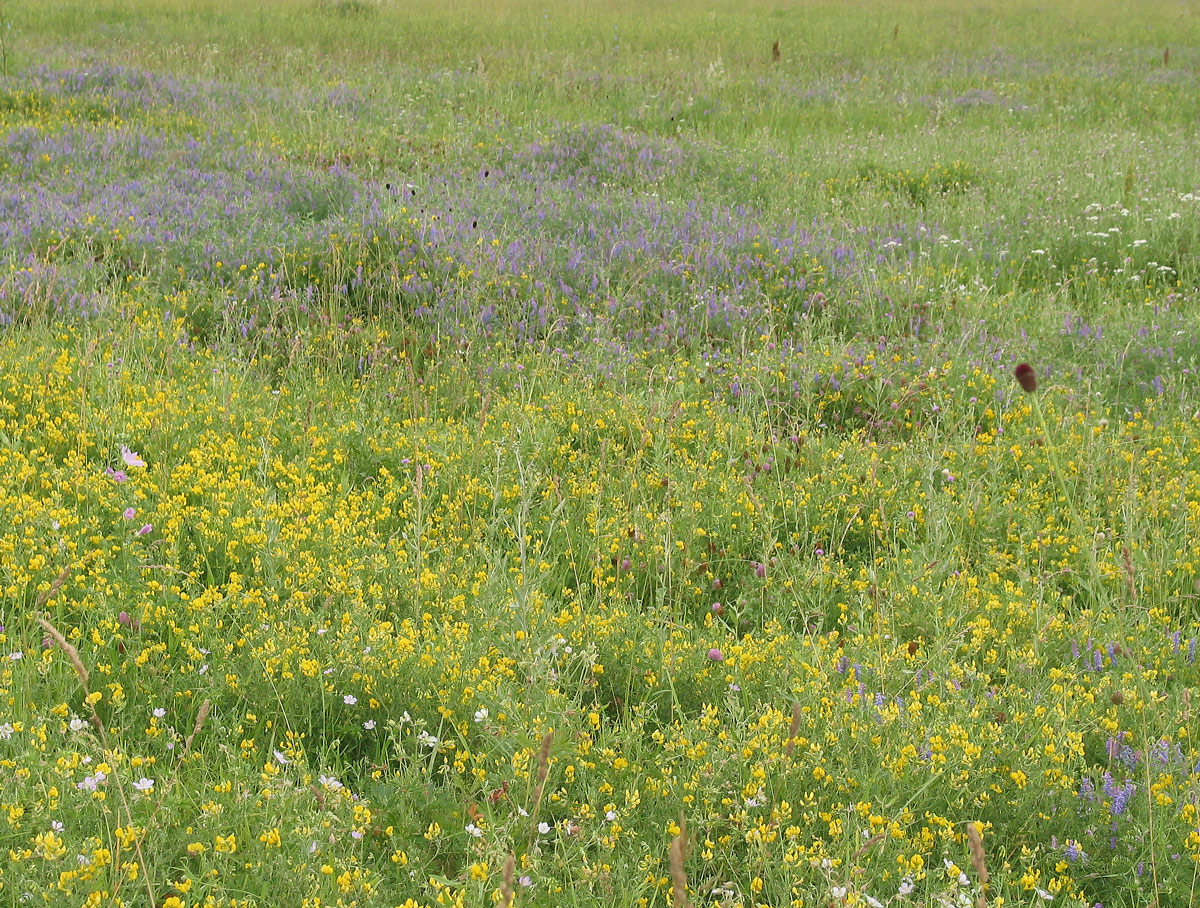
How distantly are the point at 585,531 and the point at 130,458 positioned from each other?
65.8 inches

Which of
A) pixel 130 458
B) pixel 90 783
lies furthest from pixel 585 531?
pixel 90 783

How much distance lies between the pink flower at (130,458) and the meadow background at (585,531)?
0.06 feet

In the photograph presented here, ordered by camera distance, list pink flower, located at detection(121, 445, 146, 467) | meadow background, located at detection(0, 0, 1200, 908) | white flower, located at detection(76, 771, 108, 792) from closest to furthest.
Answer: white flower, located at detection(76, 771, 108, 792)
meadow background, located at detection(0, 0, 1200, 908)
pink flower, located at detection(121, 445, 146, 467)

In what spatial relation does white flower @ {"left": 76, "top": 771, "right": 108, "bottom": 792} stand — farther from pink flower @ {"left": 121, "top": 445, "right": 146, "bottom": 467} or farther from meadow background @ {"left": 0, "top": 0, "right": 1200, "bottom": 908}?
pink flower @ {"left": 121, "top": 445, "right": 146, "bottom": 467}

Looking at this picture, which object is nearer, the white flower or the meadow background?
the white flower

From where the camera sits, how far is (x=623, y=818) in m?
2.17

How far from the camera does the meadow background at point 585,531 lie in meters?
2.12

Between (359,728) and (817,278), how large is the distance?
4.61m

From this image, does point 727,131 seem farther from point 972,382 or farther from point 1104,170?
point 972,382

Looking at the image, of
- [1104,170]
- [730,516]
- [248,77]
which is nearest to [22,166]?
[248,77]

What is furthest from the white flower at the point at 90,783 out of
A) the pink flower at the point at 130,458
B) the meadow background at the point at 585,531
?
the pink flower at the point at 130,458

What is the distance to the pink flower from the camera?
3297 mm

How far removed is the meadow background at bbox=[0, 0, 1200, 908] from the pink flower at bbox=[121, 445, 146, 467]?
19mm

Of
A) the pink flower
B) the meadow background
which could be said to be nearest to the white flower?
the meadow background
